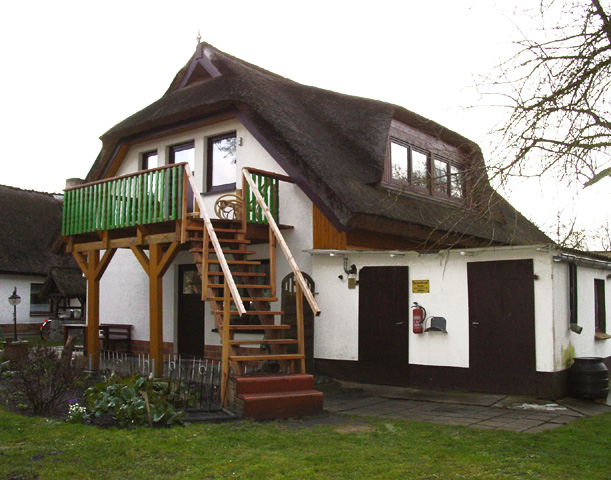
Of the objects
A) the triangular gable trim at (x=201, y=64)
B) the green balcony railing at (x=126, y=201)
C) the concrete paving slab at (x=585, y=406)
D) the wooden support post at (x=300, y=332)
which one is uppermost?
the triangular gable trim at (x=201, y=64)

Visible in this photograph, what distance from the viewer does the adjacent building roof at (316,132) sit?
440 inches

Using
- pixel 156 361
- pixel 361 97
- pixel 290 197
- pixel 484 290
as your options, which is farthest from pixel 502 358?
pixel 361 97

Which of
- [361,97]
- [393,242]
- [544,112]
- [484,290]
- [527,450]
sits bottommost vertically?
[527,450]

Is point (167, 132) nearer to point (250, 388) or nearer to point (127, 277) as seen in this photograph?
point (127, 277)

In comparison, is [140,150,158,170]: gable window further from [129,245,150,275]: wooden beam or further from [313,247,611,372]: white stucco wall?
[313,247,611,372]: white stucco wall

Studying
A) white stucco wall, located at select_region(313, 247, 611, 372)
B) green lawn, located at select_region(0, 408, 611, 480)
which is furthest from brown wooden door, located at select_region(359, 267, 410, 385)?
green lawn, located at select_region(0, 408, 611, 480)

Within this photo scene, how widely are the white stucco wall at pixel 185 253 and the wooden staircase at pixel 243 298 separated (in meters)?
1.02

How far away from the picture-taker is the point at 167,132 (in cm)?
1433

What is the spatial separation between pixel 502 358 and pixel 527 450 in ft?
11.5

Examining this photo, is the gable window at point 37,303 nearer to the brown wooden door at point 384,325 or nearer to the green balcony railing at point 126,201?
the green balcony railing at point 126,201

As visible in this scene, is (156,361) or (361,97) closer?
(156,361)

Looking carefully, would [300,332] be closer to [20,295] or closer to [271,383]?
[271,383]

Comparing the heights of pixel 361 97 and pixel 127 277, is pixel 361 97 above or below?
above

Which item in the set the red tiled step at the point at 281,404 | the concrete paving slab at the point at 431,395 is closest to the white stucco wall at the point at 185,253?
the concrete paving slab at the point at 431,395
